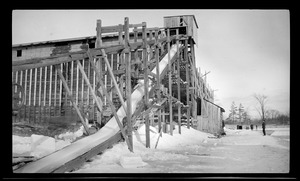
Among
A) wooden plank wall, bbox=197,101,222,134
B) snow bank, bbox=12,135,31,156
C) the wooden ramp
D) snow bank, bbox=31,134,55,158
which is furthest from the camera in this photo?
wooden plank wall, bbox=197,101,222,134

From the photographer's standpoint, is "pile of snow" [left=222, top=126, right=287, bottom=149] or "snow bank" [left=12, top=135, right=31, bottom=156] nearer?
"snow bank" [left=12, top=135, right=31, bottom=156]

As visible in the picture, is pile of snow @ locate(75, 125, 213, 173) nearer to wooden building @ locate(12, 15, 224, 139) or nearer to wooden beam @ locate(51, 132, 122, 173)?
wooden beam @ locate(51, 132, 122, 173)

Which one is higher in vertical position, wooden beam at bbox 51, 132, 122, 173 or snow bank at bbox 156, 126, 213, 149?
wooden beam at bbox 51, 132, 122, 173

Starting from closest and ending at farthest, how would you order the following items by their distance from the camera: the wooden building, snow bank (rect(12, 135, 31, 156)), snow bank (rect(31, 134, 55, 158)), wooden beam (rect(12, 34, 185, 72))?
wooden beam (rect(12, 34, 185, 72))
snow bank (rect(12, 135, 31, 156))
snow bank (rect(31, 134, 55, 158))
the wooden building

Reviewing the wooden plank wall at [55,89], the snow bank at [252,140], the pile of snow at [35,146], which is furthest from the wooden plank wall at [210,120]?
the pile of snow at [35,146]


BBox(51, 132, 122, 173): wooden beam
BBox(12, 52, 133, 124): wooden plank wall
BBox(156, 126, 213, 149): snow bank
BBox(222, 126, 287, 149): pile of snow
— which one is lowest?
BBox(222, 126, 287, 149): pile of snow

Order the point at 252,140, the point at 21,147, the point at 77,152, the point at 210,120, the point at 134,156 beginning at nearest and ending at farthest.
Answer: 1. the point at 77,152
2. the point at 134,156
3. the point at 21,147
4. the point at 252,140
5. the point at 210,120

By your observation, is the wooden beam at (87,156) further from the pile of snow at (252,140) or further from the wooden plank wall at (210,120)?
the wooden plank wall at (210,120)

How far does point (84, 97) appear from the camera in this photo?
53.4 ft

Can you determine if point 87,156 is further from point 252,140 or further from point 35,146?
point 252,140

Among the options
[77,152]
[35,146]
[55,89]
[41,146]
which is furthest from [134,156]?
[55,89]

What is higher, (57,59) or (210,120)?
(57,59)

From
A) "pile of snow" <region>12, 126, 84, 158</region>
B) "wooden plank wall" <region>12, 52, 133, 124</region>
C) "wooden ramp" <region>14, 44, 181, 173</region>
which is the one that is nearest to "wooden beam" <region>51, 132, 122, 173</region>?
"wooden ramp" <region>14, 44, 181, 173</region>

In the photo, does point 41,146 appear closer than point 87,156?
No
